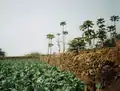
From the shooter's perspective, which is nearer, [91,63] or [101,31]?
[91,63]

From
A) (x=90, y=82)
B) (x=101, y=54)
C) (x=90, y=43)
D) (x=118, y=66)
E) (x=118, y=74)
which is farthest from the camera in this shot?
(x=90, y=43)

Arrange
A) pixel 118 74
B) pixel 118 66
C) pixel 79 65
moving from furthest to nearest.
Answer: pixel 79 65 → pixel 118 66 → pixel 118 74

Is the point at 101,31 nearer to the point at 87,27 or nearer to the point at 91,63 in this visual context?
the point at 87,27

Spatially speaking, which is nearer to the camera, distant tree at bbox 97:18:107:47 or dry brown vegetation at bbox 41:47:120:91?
dry brown vegetation at bbox 41:47:120:91

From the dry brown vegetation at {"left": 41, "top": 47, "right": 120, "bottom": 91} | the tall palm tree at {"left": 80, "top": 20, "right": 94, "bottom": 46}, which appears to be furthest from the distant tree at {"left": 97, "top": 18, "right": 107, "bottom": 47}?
the dry brown vegetation at {"left": 41, "top": 47, "right": 120, "bottom": 91}

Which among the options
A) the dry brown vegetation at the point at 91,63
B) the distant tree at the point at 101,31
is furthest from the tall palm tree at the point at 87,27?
the dry brown vegetation at the point at 91,63

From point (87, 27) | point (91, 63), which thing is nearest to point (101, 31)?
point (87, 27)

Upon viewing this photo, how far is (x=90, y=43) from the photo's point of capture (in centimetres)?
6078

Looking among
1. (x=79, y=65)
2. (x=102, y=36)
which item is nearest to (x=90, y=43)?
(x=102, y=36)

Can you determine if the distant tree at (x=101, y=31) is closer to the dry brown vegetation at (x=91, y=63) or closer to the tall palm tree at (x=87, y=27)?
the tall palm tree at (x=87, y=27)

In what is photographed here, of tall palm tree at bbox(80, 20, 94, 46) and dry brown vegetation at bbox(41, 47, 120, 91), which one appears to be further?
tall palm tree at bbox(80, 20, 94, 46)

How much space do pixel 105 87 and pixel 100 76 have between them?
39 centimetres

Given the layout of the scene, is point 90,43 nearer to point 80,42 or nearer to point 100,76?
point 80,42

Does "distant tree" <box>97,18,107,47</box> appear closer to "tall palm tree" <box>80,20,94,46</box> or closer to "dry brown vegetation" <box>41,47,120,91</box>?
"tall palm tree" <box>80,20,94,46</box>
